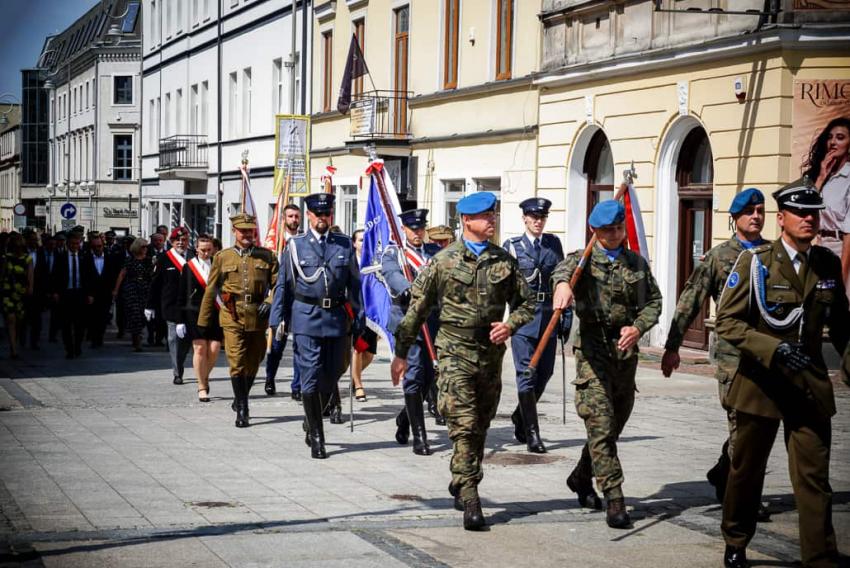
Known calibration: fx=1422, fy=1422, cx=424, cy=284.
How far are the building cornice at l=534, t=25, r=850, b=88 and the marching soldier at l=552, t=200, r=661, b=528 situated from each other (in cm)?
1065

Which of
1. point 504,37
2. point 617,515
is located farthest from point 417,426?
point 504,37

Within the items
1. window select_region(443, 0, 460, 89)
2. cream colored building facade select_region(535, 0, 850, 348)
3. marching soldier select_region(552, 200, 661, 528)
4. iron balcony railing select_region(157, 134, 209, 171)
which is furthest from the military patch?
iron balcony railing select_region(157, 134, 209, 171)

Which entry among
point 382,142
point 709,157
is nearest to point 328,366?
point 709,157

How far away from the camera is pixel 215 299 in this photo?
14523mm

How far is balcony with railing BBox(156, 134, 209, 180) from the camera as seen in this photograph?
48.8 m

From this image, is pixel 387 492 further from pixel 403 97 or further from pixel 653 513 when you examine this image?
pixel 403 97

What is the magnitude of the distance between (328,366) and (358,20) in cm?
2389

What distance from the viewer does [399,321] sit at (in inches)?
479

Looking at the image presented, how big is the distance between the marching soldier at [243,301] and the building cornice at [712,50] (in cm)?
833

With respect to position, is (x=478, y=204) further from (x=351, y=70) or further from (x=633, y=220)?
(x=351, y=70)

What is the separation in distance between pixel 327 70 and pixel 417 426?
26.6 metres

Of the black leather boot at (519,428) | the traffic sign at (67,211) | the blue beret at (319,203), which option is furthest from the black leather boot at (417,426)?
the traffic sign at (67,211)

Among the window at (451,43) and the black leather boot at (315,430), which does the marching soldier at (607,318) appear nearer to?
the black leather boot at (315,430)

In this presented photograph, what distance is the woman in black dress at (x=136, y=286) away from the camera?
2205 centimetres
